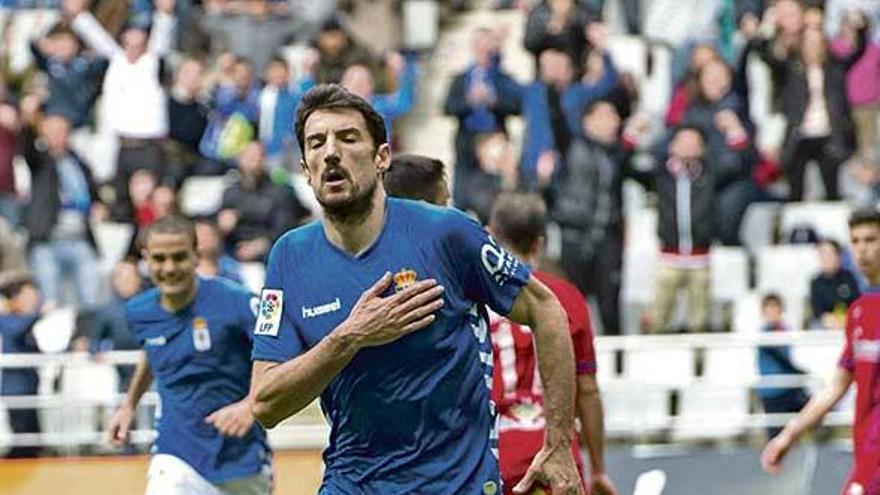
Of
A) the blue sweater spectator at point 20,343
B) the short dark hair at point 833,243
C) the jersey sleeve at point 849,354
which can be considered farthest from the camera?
the blue sweater spectator at point 20,343

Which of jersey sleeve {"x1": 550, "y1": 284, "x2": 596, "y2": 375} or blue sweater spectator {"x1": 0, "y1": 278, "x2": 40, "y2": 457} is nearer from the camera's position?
jersey sleeve {"x1": 550, "y1": 284, "x2": 596, "y2": 375}

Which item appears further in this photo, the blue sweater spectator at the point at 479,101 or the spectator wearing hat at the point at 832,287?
the blue sweater spectator at the point at 479,101

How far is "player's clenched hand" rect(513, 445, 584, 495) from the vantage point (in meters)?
7.24

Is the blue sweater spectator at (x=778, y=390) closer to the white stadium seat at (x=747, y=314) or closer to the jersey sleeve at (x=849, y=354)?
the white stadium seat at (x=747, y=314)

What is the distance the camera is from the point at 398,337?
714cm

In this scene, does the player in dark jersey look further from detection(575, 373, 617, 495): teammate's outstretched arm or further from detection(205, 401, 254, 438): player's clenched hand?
detection(205, 401, 254, 438): player's clenched hand

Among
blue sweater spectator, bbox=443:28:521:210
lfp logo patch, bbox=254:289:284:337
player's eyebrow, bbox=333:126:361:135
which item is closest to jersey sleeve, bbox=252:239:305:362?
lfp logo patch, bbox=254:289:284:337

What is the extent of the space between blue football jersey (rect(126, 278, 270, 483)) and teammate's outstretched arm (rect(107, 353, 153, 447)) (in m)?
0.22

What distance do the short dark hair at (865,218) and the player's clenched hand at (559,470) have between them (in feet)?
12.1

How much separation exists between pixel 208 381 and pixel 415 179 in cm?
246

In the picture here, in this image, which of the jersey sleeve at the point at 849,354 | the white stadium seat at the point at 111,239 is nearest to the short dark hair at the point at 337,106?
the jersey sleeve at the point at 849,354

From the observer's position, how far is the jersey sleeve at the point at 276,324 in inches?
289

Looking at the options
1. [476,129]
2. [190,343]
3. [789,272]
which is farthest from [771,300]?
[190,343]

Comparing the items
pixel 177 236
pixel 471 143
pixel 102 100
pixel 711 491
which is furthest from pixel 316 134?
pixel 102 100
